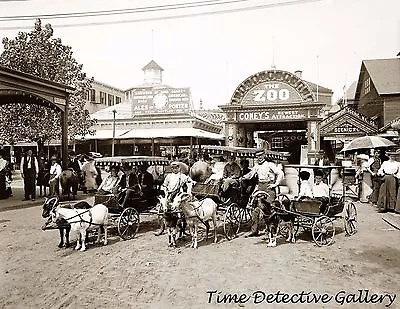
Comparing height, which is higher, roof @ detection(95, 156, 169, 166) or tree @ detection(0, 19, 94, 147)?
tree @ detection(0, 19, 94, 147)

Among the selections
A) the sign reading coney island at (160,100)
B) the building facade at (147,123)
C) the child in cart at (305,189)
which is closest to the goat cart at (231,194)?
the child in cart at (305,189)

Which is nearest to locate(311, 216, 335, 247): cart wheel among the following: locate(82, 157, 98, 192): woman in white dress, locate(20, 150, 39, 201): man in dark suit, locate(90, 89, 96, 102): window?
locate(90, 89, 96, 102): window

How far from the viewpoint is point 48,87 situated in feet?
11.2

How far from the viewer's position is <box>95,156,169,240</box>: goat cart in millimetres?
3645

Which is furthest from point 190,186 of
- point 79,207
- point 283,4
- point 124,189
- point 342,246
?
point 283,4

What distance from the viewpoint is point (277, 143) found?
643 inches

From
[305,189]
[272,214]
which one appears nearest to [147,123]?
[272,214]

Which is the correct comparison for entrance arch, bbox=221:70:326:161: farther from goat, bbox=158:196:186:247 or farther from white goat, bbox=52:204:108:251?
white goat, bbox=52:204:108:251

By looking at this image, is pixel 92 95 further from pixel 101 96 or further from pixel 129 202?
pixel 129 202

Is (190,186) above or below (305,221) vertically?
above

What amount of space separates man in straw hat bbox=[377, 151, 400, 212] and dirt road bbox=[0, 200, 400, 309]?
5.72 ft

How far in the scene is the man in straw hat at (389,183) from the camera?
538cm

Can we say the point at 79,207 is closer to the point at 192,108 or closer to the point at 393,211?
the point at 192,108

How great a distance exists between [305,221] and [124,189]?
189 cm
